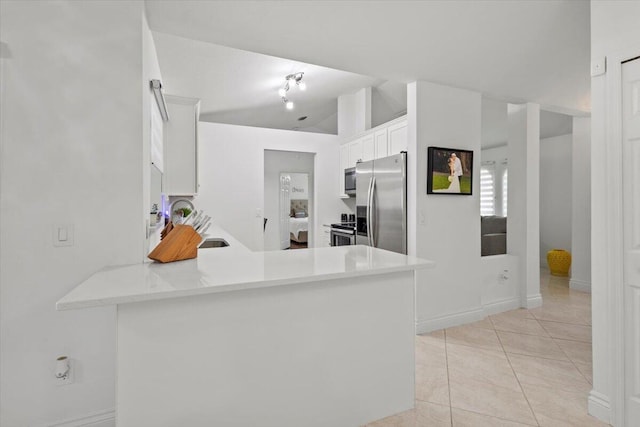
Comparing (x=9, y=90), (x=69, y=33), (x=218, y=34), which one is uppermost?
(x=218, y=34)

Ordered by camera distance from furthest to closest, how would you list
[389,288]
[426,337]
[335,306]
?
1. [426,337]
2. [389,288]
3. [335,306]

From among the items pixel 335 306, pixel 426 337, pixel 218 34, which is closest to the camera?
pixel 335 306

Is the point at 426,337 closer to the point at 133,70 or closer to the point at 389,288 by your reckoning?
the point at 389,288

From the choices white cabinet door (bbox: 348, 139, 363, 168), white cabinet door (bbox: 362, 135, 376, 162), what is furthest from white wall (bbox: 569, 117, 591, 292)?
white cabinet door (bbox: 348, 139, 363, 168)

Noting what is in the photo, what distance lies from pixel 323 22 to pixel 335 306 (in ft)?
6.14

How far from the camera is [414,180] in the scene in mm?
3066

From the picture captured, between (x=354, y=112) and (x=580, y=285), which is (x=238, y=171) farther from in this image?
(x=580, y=285)

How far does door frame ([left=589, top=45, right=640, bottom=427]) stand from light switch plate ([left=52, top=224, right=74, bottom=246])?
2.91m

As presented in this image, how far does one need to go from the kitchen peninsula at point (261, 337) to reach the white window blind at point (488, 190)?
224 inches

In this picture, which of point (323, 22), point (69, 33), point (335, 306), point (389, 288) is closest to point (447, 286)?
point (389, 288)

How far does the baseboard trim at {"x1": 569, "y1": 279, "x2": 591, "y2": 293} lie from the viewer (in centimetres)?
439

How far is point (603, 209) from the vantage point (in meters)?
1.83

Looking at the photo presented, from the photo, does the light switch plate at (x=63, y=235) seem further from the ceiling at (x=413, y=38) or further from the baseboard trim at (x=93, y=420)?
the ceiling at (x=413, y=38)

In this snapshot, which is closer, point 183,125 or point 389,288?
point 389,288
